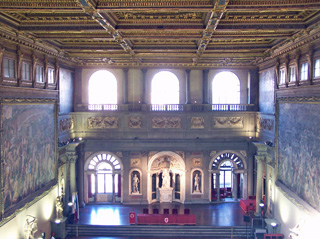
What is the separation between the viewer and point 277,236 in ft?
59.4

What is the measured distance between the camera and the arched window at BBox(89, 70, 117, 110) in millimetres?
26703

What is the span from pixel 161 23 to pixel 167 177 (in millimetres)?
15700

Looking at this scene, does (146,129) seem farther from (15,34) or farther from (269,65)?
(15,34)

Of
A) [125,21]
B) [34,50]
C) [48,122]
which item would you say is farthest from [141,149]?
[125,21]

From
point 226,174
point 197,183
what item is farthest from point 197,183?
point 226,174

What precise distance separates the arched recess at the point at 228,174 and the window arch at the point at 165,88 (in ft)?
20.0

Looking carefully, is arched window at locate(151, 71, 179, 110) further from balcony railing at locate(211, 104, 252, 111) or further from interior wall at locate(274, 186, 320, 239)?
interior wall at locate(274, 186, 320, 239)

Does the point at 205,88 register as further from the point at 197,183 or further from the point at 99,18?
the point at 99,18

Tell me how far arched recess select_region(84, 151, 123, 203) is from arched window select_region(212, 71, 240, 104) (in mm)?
9927

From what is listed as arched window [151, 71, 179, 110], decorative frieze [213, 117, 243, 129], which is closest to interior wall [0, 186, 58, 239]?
arched window [151, 71, 179, 110]

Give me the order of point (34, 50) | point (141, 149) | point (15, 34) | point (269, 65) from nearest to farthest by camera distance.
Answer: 1. point (15, 34)
2. point (34, 50)
3. point (269, 65)
4. point (141, 149)

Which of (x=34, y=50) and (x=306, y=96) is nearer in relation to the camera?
(x=306, y=96)

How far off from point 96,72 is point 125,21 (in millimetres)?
12598

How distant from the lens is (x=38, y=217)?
18.3 meters
